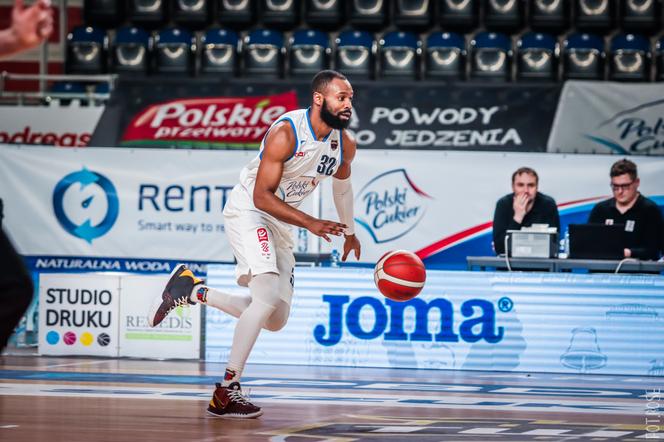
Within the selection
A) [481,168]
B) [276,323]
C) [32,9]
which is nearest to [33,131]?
[481,168]

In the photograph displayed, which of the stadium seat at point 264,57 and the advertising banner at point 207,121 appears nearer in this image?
the advertising banner at point 207,121

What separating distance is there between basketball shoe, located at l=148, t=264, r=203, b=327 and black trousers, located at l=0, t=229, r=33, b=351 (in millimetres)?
3310

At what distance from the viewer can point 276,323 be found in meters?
7.20

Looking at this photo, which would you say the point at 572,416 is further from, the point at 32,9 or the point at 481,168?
the point at 481,168

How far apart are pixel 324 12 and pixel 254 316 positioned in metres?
12.8

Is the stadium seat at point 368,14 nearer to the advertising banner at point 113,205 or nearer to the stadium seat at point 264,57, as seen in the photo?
the stadium seat at point 264,57

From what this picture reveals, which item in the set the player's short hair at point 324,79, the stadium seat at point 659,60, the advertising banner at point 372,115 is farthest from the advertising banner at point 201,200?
the player's short hair at point 324,79

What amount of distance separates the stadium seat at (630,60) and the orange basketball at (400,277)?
35.6ft

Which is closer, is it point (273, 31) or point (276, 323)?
point (276, 323)

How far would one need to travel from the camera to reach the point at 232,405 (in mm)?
6750

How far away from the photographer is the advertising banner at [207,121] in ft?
50.1

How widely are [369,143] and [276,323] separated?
8.08 meters

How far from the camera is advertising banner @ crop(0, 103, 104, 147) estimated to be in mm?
15578

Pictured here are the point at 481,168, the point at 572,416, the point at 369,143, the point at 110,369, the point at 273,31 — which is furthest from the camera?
the point at 273,31
